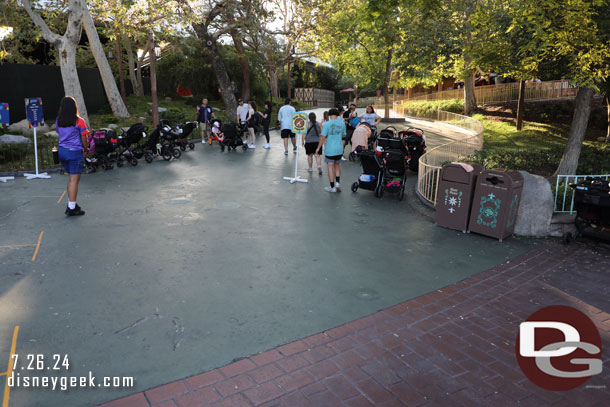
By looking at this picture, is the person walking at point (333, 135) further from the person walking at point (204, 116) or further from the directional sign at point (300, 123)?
the person walking at point (204, 116)

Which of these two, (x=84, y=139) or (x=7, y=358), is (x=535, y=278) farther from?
(x=84, y=139)

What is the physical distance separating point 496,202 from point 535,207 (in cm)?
82

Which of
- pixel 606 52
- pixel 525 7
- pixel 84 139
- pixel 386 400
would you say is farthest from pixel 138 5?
pixel 386 400

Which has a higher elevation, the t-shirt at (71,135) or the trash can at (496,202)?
the t-shirt at (71,135)

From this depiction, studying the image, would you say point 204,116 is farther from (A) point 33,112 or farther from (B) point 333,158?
(B) point 333,158

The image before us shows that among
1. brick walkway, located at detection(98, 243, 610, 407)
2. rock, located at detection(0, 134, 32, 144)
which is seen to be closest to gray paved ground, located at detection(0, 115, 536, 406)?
brick walkway, located at detection(98, 243, 610, 407)

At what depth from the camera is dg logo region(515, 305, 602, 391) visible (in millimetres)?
3930


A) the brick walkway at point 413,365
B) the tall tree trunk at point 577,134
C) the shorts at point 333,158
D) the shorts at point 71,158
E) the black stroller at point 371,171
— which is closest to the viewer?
the brick walkway at point 413,365

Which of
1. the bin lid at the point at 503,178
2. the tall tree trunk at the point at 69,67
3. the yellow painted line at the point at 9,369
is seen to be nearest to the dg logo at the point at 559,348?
the bin lid at the point at 503,178

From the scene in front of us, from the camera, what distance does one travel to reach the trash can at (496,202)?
23.8 feet

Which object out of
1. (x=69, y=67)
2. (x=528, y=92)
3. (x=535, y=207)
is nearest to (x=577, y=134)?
(x=535, y=207)

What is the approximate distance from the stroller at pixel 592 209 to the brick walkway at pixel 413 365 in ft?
6.13

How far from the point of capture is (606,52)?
33.3 feet

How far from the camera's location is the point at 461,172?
7.68 metres
